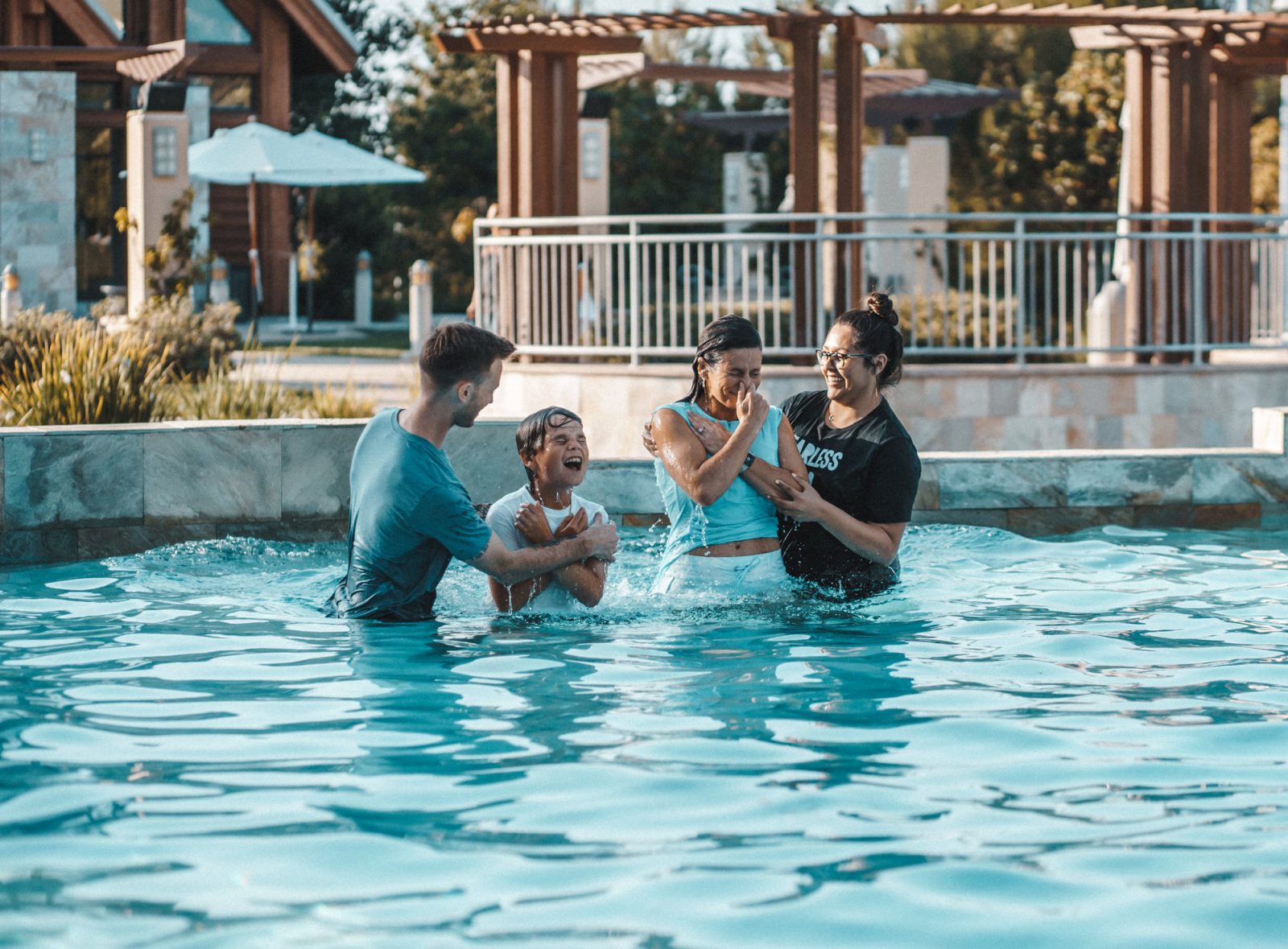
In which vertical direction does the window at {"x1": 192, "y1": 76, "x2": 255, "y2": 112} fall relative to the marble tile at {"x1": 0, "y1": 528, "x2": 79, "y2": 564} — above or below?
above

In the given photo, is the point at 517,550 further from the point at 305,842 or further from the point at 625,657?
the point at 305,842

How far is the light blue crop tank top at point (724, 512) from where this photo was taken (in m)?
6.61

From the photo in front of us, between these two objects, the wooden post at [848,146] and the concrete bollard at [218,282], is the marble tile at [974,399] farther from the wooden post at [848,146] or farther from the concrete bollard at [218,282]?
the concrete bollard at [218,282]

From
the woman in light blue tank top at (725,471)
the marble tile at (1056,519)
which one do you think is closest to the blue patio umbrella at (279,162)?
the marble tile at (1056,519)

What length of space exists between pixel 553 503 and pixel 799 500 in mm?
887

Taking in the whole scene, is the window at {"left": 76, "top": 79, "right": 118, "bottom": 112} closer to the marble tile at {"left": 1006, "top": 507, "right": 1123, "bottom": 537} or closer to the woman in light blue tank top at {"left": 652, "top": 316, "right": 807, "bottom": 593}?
the marble tile at {"left": 1006, "top": 507, "right": 1123, "bottom": 537}

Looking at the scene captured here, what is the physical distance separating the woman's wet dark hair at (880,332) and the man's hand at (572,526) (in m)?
1.15

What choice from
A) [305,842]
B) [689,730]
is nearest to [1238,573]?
[689,730]

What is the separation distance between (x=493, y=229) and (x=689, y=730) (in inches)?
465

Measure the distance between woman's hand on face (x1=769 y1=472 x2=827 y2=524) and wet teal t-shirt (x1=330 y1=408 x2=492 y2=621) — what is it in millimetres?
1058

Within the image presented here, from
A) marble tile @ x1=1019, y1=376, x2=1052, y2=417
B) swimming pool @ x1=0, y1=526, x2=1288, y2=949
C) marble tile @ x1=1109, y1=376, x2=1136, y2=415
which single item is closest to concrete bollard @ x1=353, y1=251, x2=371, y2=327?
marble tile @ x1=1019, y1=376, x2=1052, y2=417

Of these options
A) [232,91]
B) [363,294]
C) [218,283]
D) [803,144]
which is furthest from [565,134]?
[232,91]

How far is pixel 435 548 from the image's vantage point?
21.5 ft

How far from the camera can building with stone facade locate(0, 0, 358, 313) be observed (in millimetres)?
22484
